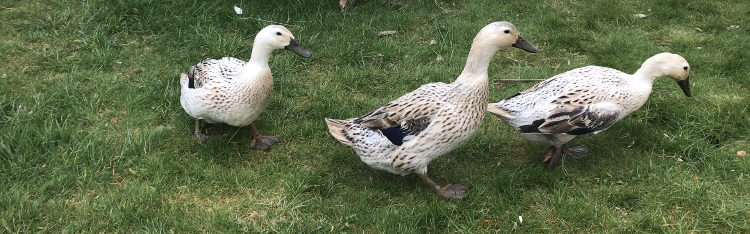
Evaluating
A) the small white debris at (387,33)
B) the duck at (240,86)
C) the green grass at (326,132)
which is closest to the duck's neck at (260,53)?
the duck at (240,86)

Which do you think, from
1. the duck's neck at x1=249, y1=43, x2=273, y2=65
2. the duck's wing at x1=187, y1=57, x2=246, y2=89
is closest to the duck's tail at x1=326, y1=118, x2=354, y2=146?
the duck's neck at x1=249, y1=43, x2=273, y2=65

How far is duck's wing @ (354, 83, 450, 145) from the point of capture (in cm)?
350

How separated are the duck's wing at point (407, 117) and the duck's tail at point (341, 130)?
0.14 metres

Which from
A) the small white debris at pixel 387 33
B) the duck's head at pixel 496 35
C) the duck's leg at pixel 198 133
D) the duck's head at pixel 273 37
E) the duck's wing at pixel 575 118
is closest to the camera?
the duck's head at pixel 496 35

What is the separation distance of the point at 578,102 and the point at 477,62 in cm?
76

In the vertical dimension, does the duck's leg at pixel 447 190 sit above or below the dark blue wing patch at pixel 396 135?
below

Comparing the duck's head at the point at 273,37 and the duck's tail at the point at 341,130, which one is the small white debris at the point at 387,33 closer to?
the duck's head at the point at 273,37

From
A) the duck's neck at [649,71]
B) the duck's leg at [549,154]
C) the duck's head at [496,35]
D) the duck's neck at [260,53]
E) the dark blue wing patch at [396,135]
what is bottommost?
the duck's leg at [549,154]

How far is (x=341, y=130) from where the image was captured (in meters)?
3.77

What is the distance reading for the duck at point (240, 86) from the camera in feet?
12.7

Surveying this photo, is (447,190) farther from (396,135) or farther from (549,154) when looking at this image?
(549,154)

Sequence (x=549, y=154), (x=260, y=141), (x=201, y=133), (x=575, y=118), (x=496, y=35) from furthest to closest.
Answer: (x=201, y=133) < (x=260, y=141) < (x=549, y=154) < (x=575, y=118) < (x=496, y=35)

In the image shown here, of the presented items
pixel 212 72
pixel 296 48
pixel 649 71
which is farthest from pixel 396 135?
pixel 649 71

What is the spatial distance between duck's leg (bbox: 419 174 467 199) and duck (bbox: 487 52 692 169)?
58 centimetres
